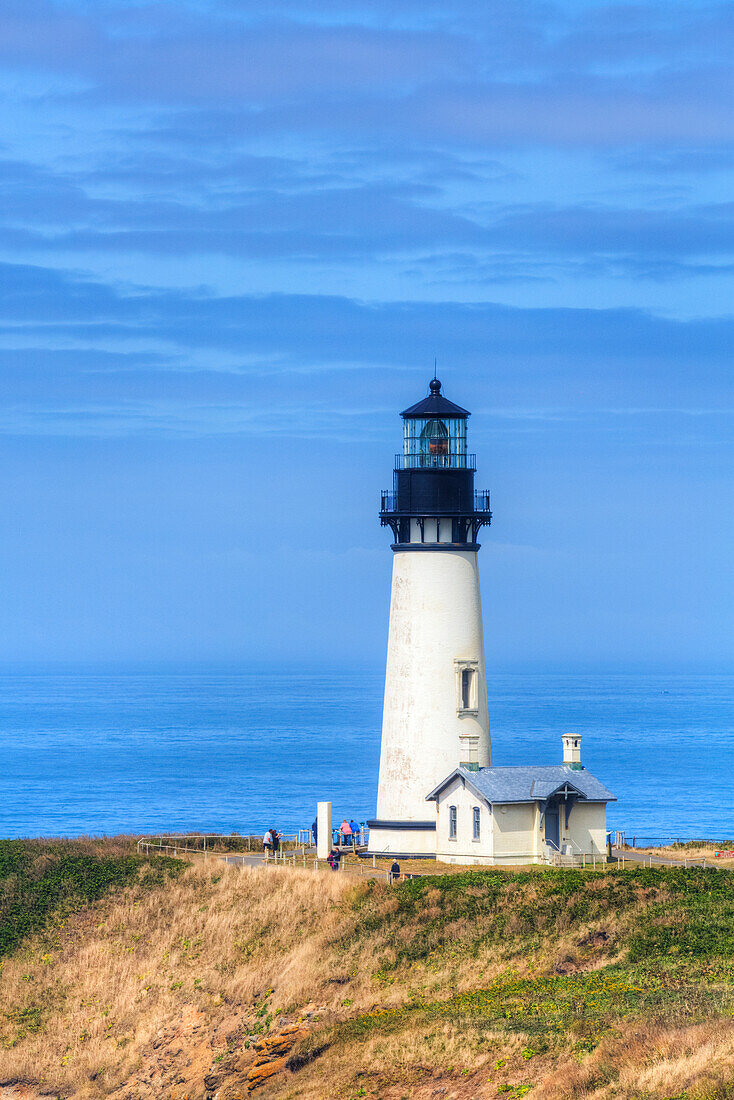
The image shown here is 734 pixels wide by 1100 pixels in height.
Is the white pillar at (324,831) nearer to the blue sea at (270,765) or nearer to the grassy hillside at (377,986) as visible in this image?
the grassy hillside at (377,986)

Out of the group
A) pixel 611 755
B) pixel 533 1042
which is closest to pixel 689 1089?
pixel 533 1042

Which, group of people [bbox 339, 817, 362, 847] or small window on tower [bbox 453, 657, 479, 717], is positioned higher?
small window on tower [bbox 453, 657, 479, 717]

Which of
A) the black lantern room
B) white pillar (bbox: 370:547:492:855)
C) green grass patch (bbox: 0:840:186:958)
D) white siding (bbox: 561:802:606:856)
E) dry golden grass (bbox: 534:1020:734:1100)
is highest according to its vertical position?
the black lantern room

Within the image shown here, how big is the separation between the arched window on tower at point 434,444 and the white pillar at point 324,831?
1010cm

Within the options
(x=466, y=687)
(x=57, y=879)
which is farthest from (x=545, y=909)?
(x=57, y=879)

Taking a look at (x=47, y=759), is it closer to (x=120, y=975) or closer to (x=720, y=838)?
(x=720, y=838)

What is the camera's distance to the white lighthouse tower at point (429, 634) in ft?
137

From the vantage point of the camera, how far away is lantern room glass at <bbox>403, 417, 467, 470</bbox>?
4259cm

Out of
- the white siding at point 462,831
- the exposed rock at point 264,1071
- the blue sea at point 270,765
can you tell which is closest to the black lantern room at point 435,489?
the white siding at point 462,831

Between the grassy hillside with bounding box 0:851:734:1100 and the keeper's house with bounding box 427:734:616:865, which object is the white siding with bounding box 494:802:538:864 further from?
the grassy hillside with bounding box 0:851:734:1100

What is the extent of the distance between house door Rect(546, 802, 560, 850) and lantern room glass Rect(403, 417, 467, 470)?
32.0ft

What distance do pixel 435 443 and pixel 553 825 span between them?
36.4 ft

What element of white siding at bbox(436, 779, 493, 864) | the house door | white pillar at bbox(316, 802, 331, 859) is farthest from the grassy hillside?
white pillar at bbox(316, 802, 331, 859)

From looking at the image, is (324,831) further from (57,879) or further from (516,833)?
(57,879)
